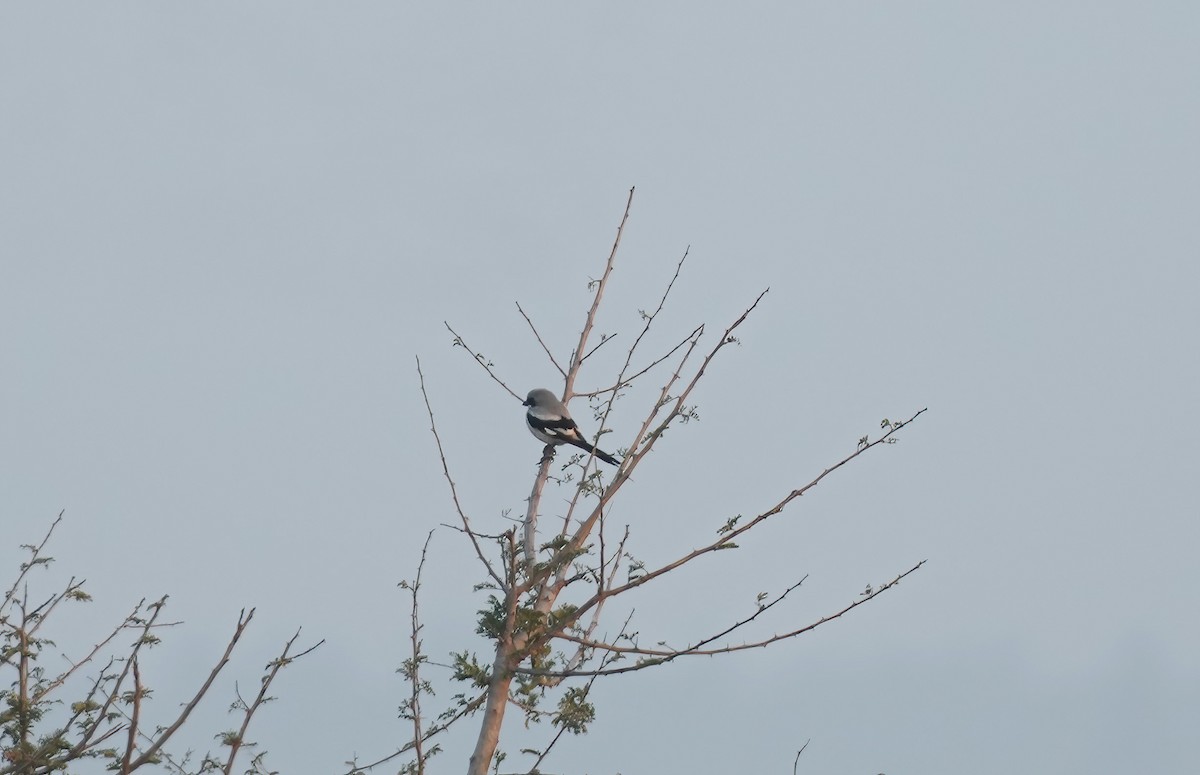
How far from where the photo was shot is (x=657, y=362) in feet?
28.6

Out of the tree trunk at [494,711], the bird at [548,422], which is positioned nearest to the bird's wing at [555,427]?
the bird at [548,422]

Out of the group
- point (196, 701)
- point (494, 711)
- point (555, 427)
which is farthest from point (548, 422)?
point (196, 701)

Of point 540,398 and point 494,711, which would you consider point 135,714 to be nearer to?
point 494,711

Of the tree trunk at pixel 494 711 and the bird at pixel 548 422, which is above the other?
the bird at pixel 548 422

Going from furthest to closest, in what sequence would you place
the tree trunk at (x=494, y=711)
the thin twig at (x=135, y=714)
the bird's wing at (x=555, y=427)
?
the bird's wing at (x=555, y=427)
the tree trunk at (x=494, y=711)
the thin twig at (x=135, y=714)

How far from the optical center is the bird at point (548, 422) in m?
12.2

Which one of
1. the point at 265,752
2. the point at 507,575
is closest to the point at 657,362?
the point at 507,575

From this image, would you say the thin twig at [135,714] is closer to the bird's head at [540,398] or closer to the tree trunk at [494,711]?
the tree trunk at [494,711]

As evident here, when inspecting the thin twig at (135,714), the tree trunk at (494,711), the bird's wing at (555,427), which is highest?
the bird's wing at (555,427)

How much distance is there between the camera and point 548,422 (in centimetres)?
1255

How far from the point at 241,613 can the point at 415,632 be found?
3272mm

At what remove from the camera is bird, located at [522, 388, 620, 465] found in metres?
12.2

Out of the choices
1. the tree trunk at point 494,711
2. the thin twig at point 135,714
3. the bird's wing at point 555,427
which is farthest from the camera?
the bird's wing at point 555,427

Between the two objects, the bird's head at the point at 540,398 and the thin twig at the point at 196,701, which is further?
the bird's head at the point at 540,398
